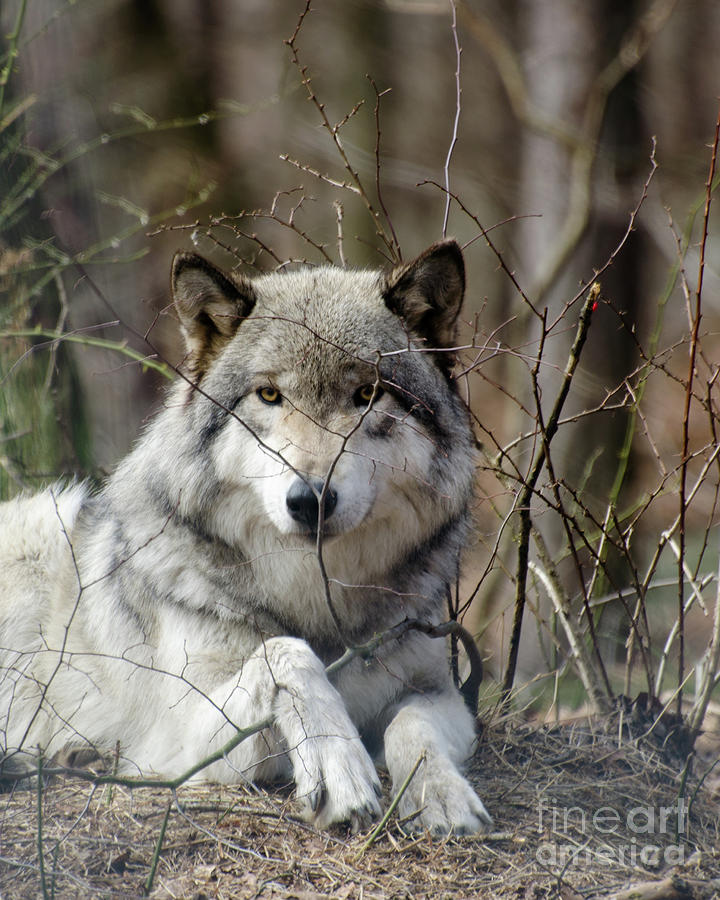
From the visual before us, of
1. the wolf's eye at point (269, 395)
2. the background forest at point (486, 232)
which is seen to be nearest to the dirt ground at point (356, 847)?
the background forest at point (486, 232)

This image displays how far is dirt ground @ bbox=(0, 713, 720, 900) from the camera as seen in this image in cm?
246

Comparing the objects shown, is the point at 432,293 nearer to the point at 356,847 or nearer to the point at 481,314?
the point at 356,847

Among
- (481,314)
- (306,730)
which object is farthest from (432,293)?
(481,314)

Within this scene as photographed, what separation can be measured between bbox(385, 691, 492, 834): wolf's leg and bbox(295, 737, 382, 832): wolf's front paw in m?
0.15

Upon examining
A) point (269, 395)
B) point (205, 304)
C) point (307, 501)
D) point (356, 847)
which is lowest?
point (356, 847)

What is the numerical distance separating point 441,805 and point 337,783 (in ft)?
1.12

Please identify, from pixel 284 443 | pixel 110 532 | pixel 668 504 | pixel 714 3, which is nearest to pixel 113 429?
pixel 110 532

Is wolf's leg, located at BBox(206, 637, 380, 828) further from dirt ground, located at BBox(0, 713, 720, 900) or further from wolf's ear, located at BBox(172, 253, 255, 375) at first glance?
wolf's ear, located at BBox(172, 253, 255, 375)

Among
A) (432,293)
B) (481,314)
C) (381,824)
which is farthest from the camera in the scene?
(481,314)

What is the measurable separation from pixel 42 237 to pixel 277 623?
12.9 ft

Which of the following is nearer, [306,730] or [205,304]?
[306,730]

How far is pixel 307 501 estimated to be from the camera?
2.84 m

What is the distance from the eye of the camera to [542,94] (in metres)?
7.21
